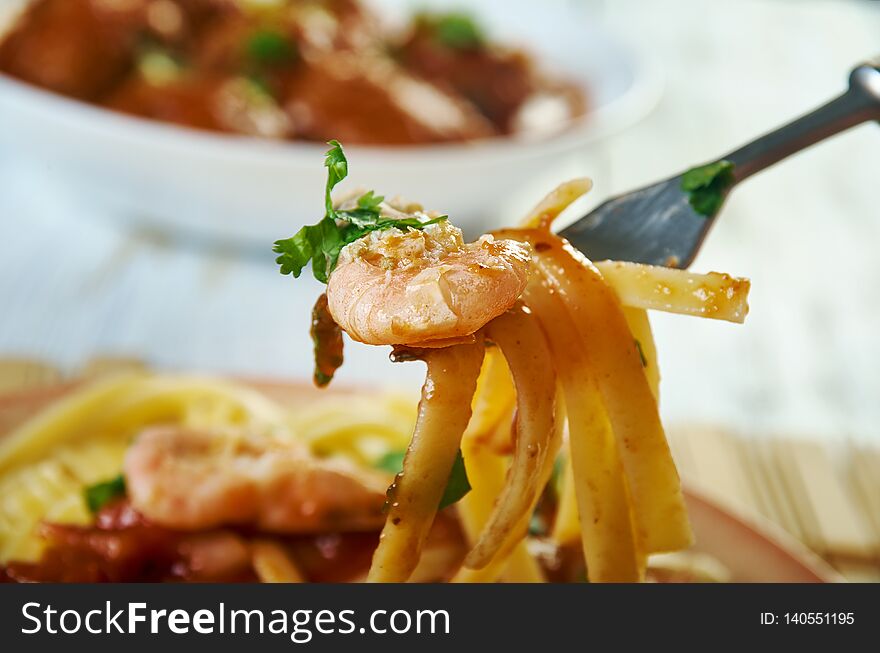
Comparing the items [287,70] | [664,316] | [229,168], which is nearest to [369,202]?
[229,168]

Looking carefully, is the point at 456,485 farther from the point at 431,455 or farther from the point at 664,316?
the point at 664,316

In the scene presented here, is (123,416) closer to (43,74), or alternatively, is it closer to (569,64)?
(43,74)

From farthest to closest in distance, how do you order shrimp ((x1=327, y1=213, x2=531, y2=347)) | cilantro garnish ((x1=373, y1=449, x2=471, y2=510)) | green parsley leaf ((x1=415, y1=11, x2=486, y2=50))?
green parsley leaf ((x1=415, y1=11, x2=486, y2=50)) < cilantro garnish ((x1=373, y1=449, x2=471, y2=510)) < shrimp ((x1=327, y1=213, x2=531, y2=347))

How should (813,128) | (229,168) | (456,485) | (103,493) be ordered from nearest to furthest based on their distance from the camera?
(456,485) < (813,128) < (103,493) < (229,168)

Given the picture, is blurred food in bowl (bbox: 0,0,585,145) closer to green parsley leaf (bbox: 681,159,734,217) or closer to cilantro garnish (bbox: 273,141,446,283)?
green parsley leaf (bbox: 681,159,734,217)

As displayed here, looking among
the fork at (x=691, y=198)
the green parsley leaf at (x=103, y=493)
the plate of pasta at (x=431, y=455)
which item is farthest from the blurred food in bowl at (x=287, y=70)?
the fork at (x=691, y=198)

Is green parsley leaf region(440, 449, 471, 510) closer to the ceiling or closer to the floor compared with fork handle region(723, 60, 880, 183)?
closer to the floor

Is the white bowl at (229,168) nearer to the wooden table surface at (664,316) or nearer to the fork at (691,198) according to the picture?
the wooden table surface at (664,316)

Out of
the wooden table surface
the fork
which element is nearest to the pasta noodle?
the fork
